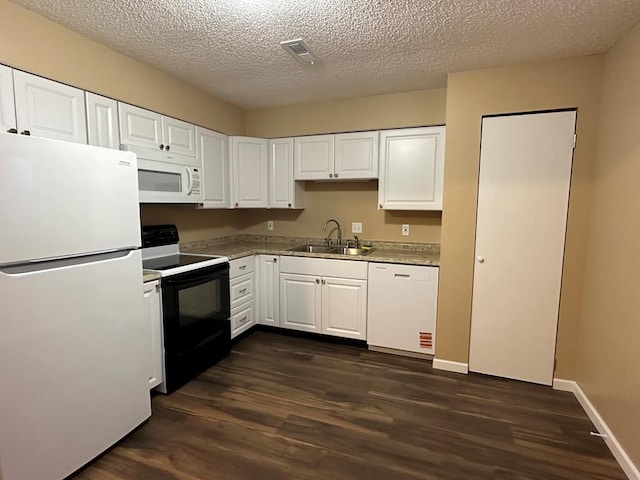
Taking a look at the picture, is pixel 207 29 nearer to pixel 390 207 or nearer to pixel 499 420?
pixel 390 207

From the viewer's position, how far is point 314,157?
11.4 feet

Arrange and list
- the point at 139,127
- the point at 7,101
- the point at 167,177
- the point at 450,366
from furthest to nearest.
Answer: the point at 450,366
the point at 167,177
the point at 139,127
the point at 7,101

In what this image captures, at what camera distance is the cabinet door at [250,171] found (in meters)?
3.48

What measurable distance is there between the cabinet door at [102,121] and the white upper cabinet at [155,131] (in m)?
0.05

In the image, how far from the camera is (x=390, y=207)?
3.17m

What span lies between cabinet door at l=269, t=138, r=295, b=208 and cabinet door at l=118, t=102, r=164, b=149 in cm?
123

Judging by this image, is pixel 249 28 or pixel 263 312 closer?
pixel 249 28

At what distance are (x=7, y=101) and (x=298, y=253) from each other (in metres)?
2.27

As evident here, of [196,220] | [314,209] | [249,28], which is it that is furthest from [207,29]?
[314,209]

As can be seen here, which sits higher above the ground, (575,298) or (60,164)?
(60,164)

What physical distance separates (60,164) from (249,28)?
4.23 ft

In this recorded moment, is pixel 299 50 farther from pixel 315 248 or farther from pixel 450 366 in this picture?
pixel 450 366

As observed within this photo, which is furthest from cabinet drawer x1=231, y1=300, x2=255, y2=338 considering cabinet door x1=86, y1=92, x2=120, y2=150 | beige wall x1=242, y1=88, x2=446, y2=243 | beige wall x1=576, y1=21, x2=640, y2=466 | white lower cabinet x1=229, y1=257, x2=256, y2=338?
beige wall x1=576, y1=21, x2=640, y2=466

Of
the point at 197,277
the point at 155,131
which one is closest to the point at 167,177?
the point at 155,131
